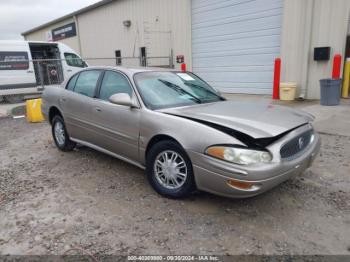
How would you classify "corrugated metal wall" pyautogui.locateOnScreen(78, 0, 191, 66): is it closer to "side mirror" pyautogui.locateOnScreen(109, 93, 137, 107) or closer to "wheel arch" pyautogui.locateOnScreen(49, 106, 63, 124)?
"wheel arch" pyautogui.locateOnScreen(49, 106, 63, 124)

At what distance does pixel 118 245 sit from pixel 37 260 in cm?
66

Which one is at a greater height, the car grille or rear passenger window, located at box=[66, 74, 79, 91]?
rear passenger window, located at box=[66, 74, 79, 91]

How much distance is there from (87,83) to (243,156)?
9.51 feet

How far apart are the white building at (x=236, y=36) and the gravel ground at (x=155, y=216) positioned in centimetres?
563

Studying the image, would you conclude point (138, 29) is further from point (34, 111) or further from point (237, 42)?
point (34, 111)

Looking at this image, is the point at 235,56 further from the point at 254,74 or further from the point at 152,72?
the point at 152,72

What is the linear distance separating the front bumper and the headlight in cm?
5

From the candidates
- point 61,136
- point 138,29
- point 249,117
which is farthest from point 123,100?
point 138,29

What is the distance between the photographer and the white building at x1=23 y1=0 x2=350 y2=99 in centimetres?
866

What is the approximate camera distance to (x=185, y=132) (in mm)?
2996

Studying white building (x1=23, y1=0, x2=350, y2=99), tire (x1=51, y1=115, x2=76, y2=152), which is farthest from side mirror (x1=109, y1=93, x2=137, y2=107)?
white building (x1=23, y1=0, x2=350, y2=99)

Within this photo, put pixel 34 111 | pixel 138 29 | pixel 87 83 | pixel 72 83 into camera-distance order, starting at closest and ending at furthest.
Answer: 1. pixel 87 83
2. pixel 72 83
3. pixel 34 111
4. pixel 138 29

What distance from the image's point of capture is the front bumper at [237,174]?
8.58 ft

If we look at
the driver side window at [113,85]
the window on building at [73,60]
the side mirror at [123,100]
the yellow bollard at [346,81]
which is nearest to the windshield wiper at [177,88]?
the driver side window at [113,85]
